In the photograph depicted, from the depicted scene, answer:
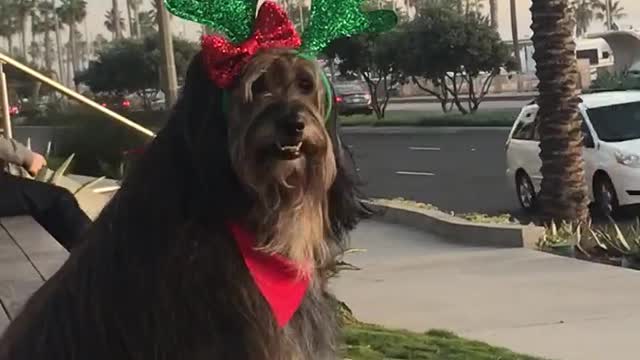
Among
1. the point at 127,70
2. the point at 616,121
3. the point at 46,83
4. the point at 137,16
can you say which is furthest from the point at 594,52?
the point at 46,83

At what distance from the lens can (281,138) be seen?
3.01 m

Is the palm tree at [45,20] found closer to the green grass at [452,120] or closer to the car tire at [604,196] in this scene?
the green grass at [452,120]

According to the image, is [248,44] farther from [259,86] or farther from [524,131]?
[524,131]

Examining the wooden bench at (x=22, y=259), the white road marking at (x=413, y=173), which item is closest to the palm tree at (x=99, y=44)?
the white road marking at (x=413, y=173)

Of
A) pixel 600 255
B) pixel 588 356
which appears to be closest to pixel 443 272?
pixel 600 255

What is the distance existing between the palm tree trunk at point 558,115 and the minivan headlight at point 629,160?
135cm

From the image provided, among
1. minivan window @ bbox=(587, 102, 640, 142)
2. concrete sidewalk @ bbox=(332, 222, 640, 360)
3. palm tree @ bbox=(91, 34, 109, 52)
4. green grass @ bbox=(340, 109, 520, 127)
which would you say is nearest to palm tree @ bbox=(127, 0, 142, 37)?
palm tree @ bbox=(91, 34, 109, 52)

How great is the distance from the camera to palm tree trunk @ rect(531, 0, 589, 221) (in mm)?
13891

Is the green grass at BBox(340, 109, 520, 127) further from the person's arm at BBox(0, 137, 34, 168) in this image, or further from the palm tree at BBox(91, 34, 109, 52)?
the person's arm at BBox(0, 137, 34, 168)

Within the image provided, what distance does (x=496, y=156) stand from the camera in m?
27.0

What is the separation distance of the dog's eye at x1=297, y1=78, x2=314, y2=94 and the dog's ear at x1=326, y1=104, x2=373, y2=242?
110mm

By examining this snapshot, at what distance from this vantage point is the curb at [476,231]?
12.5m

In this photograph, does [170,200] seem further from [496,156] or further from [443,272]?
[496,156]

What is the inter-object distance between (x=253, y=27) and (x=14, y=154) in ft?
12.3
